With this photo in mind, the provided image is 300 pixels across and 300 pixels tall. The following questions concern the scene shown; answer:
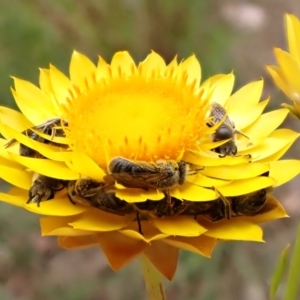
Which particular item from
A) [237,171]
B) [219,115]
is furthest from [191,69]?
[237,171]

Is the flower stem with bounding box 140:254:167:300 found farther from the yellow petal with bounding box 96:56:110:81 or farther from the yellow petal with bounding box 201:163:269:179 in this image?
the yellow petal with bounding box 96:56:110:81

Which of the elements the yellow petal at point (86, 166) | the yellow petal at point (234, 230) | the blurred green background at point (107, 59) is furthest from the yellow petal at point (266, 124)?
the blurred green background at point (107, 59)

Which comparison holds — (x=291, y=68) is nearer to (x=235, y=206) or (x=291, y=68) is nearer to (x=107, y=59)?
(x=235, y=206)

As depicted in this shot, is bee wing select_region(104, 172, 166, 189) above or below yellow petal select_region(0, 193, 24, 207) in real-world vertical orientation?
above

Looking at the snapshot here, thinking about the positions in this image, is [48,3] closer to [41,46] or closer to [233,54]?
[41,46]

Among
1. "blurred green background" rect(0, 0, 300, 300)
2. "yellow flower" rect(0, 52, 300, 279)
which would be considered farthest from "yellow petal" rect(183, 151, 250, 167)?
"blurred green background" rect(0, 0, 300, 300)
